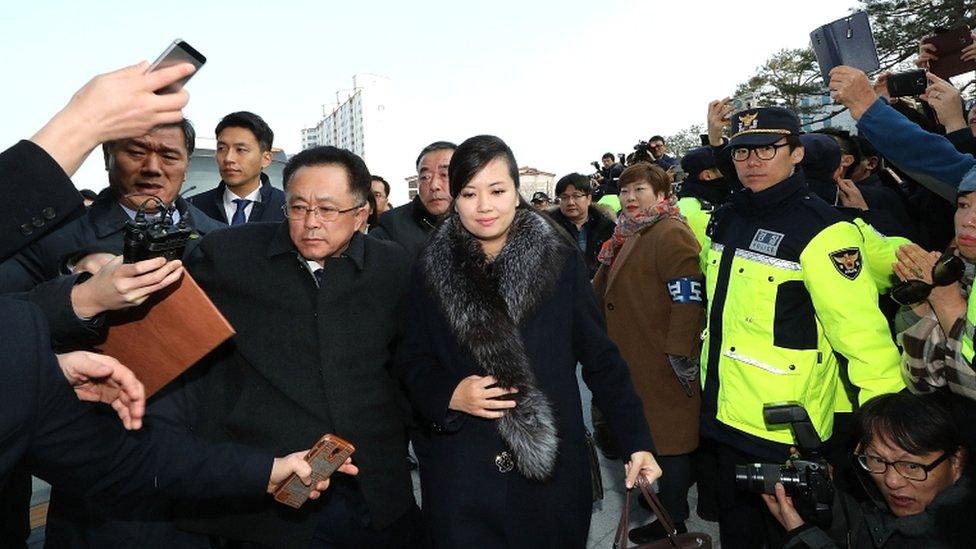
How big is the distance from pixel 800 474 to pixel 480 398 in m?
1.13

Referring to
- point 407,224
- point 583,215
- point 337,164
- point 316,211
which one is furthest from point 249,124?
point 583,215

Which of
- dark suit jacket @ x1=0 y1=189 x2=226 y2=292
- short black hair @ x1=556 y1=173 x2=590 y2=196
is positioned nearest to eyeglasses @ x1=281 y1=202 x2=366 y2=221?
dark suit jacket @ x1=0 y1=189 x2=226 y2=292

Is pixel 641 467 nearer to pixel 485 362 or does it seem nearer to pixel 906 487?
pixel 485 362

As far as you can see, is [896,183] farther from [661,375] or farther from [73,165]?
[73,165]

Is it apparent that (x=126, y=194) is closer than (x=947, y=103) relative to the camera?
Yes

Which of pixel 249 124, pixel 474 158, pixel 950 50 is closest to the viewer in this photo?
pixel 474 158

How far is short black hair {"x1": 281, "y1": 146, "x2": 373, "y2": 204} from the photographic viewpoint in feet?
7.96

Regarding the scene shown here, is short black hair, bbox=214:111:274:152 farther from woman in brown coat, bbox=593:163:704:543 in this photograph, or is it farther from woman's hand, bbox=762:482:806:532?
woman's hand, bbox=762:482:806:532

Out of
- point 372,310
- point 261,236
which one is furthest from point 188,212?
point 372,310

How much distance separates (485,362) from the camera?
7.43 ft

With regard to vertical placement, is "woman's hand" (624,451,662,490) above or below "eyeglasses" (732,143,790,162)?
below

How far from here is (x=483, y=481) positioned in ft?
7.39

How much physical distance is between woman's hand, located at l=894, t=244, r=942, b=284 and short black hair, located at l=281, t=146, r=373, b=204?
1.91 m

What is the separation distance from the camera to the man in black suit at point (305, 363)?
2252 millimetres
